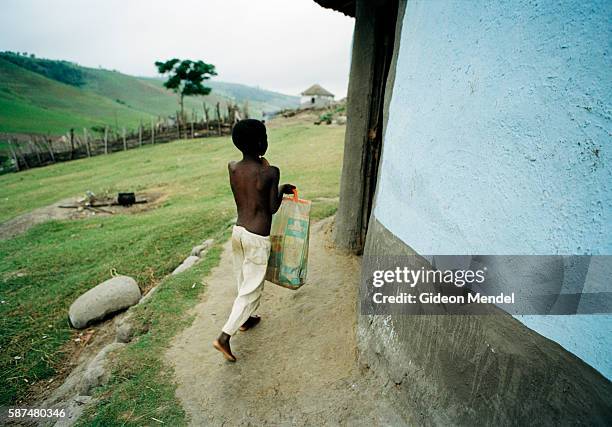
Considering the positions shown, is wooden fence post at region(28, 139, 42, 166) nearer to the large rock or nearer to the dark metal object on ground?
the dark metal object on ground

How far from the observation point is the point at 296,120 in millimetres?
26906

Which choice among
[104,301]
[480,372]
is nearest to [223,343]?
[480,372]

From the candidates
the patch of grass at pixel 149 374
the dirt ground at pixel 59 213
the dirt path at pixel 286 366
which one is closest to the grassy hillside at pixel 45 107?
the dirt ground at pixel 59 213

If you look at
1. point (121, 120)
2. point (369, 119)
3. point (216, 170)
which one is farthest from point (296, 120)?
point (121, 120)

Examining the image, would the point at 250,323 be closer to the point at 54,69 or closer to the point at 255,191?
the point at 255,191

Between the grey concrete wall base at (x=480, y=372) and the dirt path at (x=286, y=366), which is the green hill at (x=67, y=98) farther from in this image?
the grey concrete wall base at (x=480, y=372)

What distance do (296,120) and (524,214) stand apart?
2647 cm

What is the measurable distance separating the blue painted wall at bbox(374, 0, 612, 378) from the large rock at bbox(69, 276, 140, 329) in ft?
13.0

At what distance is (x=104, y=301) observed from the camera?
450 cm

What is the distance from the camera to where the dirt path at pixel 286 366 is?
242 centimetres

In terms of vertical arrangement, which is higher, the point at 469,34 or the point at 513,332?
the point at 469,34

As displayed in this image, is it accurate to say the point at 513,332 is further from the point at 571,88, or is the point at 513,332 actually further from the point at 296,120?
the point at 296,120

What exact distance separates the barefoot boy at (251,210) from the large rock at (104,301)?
2.52 m

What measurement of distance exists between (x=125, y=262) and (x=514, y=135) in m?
5.82
